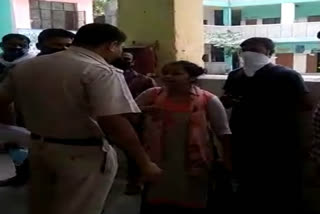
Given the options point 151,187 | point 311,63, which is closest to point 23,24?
point 311,63

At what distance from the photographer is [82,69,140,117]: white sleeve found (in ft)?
6.72

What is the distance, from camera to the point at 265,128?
313 cm

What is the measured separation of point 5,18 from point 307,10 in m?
9.04

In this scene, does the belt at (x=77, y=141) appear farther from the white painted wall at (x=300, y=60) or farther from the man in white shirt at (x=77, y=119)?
the white painted wall at (x=300, y=60)

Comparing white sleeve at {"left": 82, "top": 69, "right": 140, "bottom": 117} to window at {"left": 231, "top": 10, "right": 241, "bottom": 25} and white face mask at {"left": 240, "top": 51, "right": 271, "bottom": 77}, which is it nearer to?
white face mask at {"left": 240, "top": 51, "right": 271, "bottom": 77}

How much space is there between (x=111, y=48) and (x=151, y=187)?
1.04 meters

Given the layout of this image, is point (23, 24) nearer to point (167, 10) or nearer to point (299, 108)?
point (167, 10)

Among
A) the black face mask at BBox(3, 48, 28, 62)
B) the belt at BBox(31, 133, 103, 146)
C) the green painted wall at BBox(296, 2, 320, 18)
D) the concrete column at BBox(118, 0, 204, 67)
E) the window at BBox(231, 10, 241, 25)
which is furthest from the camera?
the window at BBox(231, 10, 241, 25)

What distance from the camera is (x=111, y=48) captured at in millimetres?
2227

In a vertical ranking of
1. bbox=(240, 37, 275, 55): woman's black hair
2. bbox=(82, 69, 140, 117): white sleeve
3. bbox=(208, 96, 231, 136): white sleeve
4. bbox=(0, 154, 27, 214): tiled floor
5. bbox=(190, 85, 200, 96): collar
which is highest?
bbox=(240, 37, 275, 55): woman's black hair

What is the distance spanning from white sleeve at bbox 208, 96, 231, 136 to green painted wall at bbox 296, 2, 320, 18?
11.8 metres

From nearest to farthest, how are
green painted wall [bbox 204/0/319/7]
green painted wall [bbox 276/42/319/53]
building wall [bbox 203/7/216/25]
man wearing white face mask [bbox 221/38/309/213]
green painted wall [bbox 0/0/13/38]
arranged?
man wearing white face mask [bbox 221/38/309/213] → green painted wall [bbox 0/0/13/38] → green painted wall [bbox 276/42/319/53] → green painted wall [bbox 204/0/319/7] → building wall [bbox 203/7/216/25]

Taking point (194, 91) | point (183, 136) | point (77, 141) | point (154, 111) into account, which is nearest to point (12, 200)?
point (154, 111)

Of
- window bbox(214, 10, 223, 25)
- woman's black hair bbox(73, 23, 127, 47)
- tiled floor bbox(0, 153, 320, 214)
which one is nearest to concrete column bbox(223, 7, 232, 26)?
window bbox(214, 10, 223, 25)
